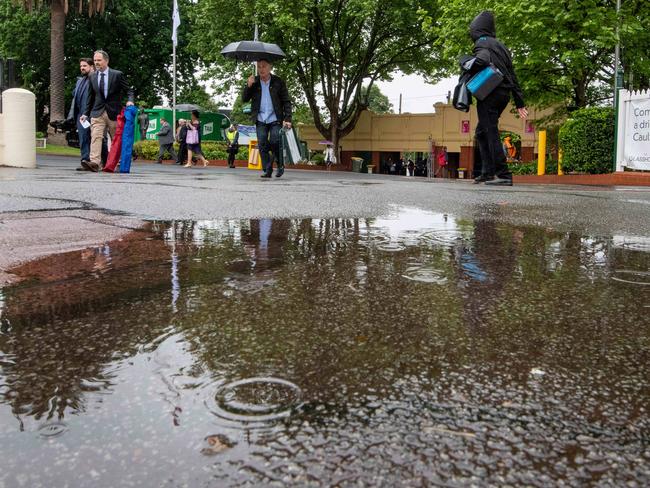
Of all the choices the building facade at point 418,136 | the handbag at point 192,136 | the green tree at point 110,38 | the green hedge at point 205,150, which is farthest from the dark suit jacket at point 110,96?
the building facade at point 418,136

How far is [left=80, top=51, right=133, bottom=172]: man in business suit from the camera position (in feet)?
35.9

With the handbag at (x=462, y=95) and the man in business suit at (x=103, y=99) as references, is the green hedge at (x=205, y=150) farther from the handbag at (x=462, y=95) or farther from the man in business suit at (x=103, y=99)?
the handbag at (x=462, y=95)

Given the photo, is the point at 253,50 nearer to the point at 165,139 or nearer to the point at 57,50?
the point at 165,139

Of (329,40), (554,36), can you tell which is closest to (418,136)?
(329,40)

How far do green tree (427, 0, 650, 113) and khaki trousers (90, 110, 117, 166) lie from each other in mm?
13415

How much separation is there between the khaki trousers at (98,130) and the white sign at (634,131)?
11285 millimetres

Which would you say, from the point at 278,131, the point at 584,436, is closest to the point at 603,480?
the point at 584,436

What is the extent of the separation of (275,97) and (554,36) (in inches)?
513

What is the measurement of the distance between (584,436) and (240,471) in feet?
2.06

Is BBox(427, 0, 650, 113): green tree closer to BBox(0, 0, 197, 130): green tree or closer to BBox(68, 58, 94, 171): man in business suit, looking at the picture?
BBox(68, 58, 94, 171): man in business suit

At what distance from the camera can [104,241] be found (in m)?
3.73

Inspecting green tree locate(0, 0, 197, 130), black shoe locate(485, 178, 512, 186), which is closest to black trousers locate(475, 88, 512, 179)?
black shoe locate(485, 178, 512, 186)

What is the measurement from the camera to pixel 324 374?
1601mm

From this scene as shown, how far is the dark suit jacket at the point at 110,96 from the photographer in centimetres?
1103
